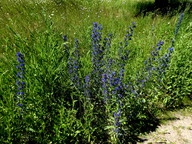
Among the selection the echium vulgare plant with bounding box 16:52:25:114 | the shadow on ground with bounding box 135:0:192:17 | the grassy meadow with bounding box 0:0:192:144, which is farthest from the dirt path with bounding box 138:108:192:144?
the shadow on ground with bounding box 135:0:192:17

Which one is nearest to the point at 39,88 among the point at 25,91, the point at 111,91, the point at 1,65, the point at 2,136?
the point at 25,91

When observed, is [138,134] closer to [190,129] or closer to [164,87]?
[190,129]

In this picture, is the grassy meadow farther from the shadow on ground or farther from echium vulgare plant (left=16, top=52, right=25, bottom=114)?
the shadow on ground

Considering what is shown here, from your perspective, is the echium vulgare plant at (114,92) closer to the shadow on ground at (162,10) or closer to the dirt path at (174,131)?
the dirt path at (174,131)

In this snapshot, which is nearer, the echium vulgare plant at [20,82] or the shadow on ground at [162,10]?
the echium vulgare plant at [20,82]

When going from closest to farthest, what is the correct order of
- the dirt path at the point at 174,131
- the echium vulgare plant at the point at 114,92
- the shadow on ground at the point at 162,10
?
1. the echium vulgare plant at the point at 114,92
2. the dirt path at the point at 174,131
3. the shadow on ground at the point at 162,10

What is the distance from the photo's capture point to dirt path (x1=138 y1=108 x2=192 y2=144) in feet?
8.38

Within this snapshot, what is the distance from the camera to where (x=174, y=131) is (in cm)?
273

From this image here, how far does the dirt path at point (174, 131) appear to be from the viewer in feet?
8.38

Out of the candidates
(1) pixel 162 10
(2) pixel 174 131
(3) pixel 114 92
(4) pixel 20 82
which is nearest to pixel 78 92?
(3) pixel 114 92

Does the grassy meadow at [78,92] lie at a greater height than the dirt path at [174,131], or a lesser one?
greater

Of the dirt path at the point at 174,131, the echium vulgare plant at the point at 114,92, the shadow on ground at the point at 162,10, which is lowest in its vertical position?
the dirt path at the point at 174,131

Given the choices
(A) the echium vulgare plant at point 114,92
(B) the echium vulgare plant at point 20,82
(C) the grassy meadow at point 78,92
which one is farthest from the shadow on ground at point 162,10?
(B) the echium vulgare plant at point 20,82

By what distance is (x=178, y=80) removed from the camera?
3.17 m
